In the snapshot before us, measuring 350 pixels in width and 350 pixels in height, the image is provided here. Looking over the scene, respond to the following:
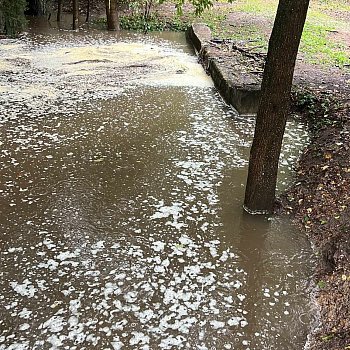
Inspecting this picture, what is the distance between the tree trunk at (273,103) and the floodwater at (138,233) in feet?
0.98

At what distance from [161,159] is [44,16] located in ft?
43.8

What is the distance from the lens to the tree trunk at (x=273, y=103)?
4172mm

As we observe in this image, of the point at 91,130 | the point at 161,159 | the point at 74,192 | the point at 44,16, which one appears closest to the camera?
the point at 74,192

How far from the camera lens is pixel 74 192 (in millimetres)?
5395

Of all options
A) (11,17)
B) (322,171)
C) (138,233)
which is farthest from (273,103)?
(11,17)

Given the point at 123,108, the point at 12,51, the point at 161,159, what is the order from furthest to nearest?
the point at 12,51, the point at 123,108, the point at 161,159

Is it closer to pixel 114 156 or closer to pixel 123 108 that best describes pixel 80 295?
pixel 114 156

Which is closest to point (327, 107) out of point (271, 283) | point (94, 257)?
point (271, 283)

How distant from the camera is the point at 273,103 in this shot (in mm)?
4469

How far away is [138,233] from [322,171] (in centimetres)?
233

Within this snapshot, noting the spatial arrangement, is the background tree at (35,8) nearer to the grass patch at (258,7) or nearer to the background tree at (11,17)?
the background tree at (11,17)

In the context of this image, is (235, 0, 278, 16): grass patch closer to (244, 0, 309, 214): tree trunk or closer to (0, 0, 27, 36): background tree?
(0, 0, 27, 36): background tree

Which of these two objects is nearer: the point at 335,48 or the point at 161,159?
the point at 161,159

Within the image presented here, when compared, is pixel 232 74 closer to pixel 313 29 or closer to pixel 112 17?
pixel 313 29
